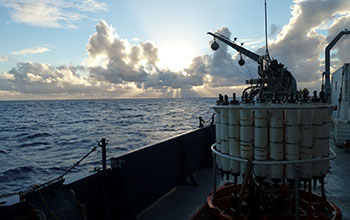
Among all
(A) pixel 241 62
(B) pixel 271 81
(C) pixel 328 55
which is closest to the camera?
(B) pixel 271 81

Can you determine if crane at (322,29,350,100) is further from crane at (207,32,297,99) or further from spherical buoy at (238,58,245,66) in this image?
crane at (207,32,297,99)

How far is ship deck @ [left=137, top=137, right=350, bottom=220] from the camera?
23.1 feet

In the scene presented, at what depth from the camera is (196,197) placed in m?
8.21

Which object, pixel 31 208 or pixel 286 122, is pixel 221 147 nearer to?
pixel 286 122

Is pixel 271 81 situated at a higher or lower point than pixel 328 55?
lower

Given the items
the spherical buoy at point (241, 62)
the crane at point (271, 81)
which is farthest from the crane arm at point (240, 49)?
the crane at point (271, 81)

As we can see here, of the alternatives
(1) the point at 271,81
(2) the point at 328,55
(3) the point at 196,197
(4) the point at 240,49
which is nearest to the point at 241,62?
(4) the point at 240,49

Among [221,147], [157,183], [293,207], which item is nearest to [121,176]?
[157,183]

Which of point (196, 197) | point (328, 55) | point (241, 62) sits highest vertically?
point (328, 55)

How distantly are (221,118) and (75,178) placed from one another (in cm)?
353

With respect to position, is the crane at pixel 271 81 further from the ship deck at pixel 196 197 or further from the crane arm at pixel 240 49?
the crane arm at pixel 240 49

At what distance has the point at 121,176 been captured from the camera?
20.2 feet

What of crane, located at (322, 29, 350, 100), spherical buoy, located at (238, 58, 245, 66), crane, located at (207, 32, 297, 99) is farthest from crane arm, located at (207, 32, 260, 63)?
crane, located at (207, 32, 297, 99)

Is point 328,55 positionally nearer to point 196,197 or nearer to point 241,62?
point 241,62
